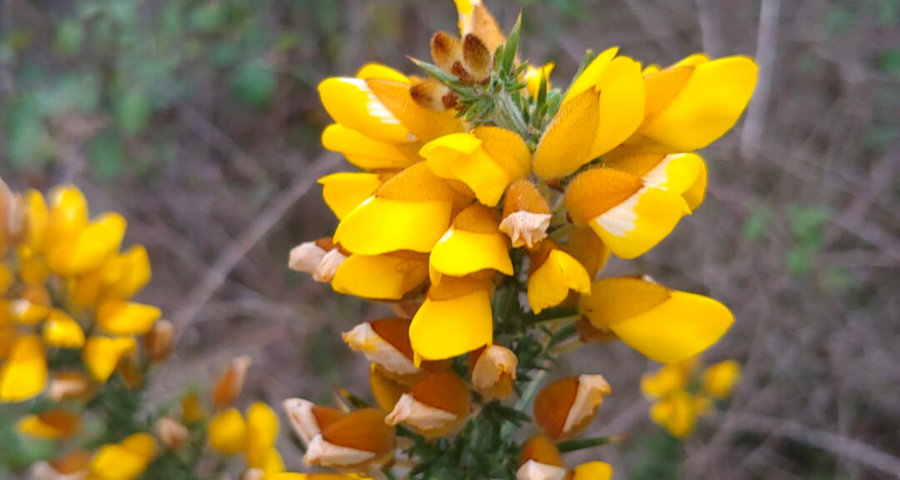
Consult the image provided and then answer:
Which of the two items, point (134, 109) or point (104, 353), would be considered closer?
point (104, 353)

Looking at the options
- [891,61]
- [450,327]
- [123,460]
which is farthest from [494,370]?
[891,61]

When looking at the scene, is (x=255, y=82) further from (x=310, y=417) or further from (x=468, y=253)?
(x=468, y=253)

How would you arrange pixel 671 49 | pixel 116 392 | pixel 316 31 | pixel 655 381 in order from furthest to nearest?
pixel 316 31
pixel 671 49
pixel 655 381
pixel 116 392

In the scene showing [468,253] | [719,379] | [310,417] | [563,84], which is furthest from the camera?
[563,84]

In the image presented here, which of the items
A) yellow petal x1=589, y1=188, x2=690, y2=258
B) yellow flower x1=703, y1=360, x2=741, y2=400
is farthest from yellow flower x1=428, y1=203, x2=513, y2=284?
yellow flower x1=703, y1=360, x2=741, y2=400

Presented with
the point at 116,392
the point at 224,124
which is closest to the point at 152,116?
the point at 224,124

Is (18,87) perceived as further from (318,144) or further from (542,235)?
(542,235)

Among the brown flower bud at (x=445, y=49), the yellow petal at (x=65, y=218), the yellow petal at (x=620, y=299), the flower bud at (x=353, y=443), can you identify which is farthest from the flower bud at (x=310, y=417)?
the yellow petal at (x=65, y=218)
